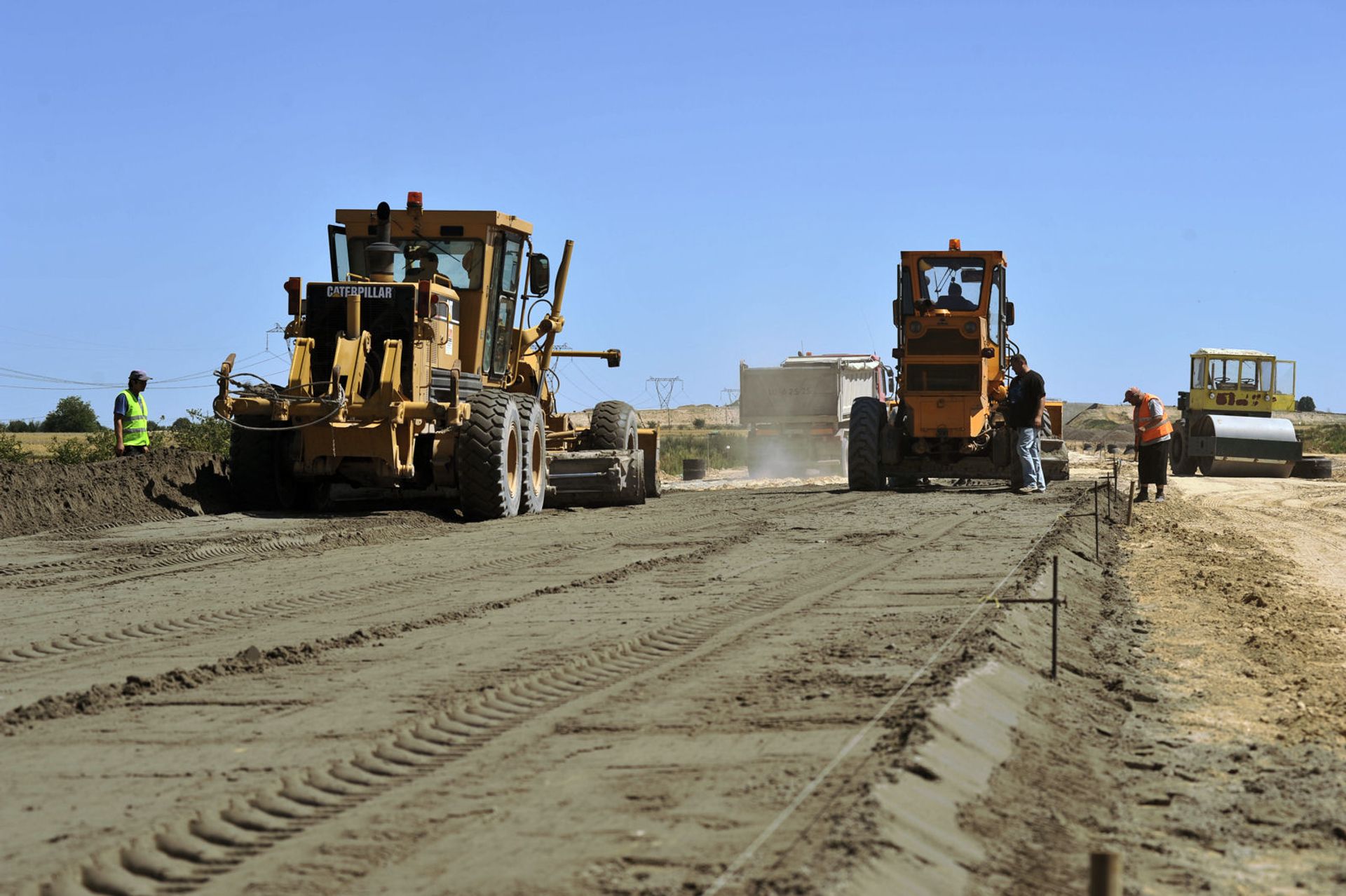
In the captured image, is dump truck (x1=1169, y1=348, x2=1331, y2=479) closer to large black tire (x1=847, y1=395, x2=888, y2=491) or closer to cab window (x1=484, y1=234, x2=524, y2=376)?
large black tire (x1=847, y1=395, x2=888, y2=491)

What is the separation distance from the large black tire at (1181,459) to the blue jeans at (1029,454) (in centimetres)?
1178

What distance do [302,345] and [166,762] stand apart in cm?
1081

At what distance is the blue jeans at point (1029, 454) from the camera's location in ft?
67.9

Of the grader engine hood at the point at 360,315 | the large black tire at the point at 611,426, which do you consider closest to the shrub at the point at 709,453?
the large black tire at the point at 611,426

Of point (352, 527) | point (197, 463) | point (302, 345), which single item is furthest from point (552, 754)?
point (197, 463)

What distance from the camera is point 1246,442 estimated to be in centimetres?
3044

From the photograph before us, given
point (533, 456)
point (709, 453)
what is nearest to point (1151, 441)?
point (533, 456)

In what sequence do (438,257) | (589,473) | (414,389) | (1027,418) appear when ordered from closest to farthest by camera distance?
(414,389), (438,257), (589,473), (1027,418)

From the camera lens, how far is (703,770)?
17.3 ft

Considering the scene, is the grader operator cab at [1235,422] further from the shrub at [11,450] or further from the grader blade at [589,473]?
the shrub at [11,450]

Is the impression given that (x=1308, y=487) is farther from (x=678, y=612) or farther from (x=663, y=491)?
(x=678, y=612)

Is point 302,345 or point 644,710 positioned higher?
point 302,345

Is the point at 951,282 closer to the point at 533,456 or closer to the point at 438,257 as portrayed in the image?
the point at 533,456

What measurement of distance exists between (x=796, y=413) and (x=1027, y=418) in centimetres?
1273
